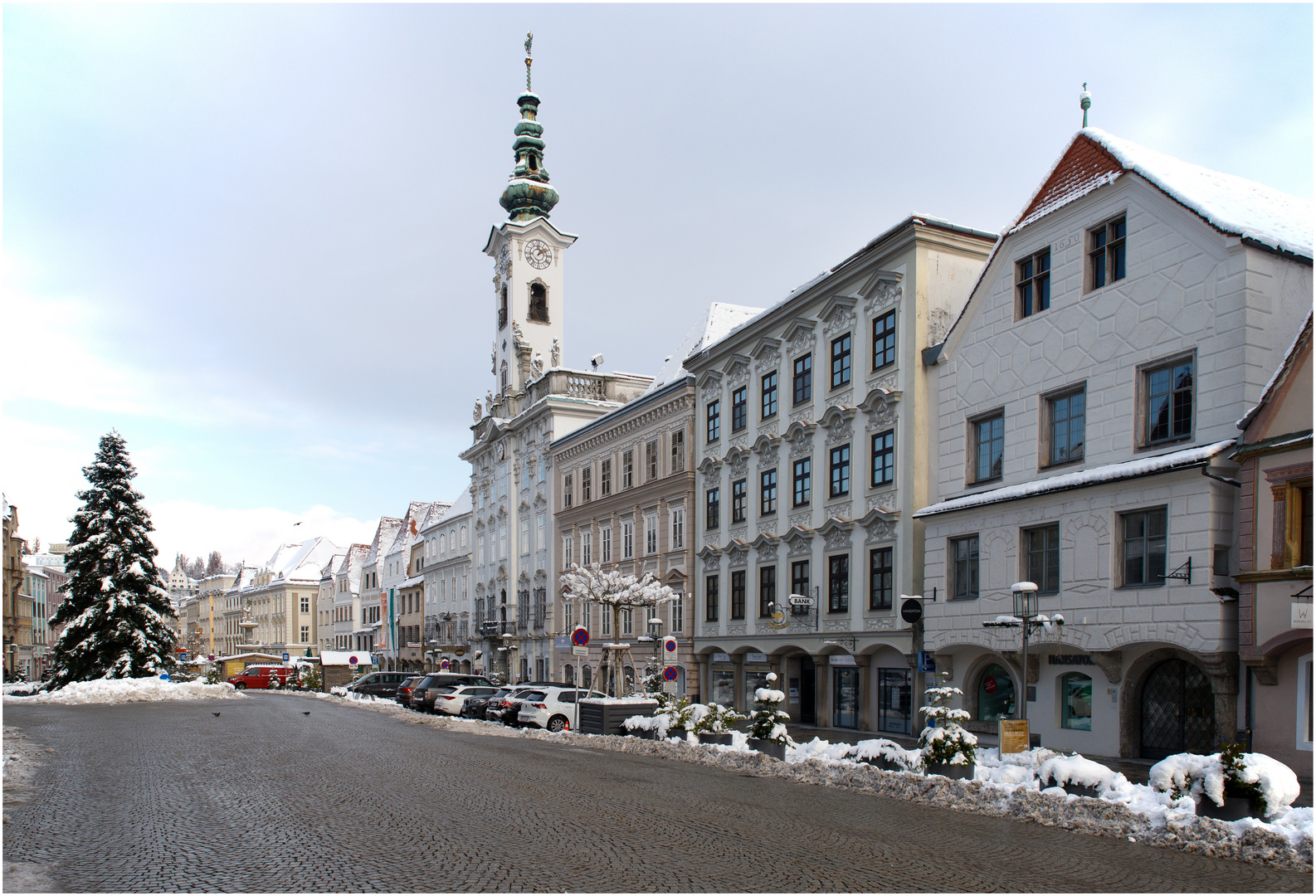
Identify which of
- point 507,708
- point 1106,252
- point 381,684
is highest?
point 1106,252

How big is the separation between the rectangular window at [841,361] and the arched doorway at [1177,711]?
13008 millimetres

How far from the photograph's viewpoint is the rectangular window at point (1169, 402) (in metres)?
22.2

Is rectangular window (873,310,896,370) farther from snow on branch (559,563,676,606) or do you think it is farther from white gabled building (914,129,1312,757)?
snow on branch (559,563,676,606)

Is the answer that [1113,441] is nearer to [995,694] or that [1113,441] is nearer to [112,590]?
[995,694]

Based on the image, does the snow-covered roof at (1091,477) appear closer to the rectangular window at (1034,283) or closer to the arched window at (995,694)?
the arched window at (995,694)

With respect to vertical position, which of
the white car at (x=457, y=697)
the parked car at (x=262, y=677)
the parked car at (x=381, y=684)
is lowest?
the parked car at (x=262, y=677)

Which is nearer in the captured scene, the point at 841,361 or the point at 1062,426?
the point at 1062,426

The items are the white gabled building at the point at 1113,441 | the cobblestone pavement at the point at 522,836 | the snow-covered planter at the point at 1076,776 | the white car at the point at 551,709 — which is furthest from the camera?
the white car at the point at 551,709

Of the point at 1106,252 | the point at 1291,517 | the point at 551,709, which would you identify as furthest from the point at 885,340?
the point at 1291,517

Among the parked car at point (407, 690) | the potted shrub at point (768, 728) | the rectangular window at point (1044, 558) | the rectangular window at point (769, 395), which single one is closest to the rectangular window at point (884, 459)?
the rectangular window at point (769, 395)

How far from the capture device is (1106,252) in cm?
2456

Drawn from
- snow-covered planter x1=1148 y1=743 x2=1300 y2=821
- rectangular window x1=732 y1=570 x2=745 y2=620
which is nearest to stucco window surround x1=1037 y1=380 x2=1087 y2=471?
snow-covered planter x1=1148 y1=743 x2=1300 y2=821

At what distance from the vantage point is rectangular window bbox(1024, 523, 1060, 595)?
24.2m

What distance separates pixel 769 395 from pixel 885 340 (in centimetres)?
652
